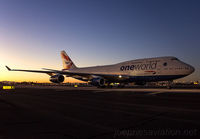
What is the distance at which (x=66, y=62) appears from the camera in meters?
45.8

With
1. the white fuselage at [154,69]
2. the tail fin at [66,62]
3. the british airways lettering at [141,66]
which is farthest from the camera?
the tail fin at [66,62]

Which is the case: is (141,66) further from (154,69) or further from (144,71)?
(154,69)

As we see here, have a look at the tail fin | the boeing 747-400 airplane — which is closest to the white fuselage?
the boeing 747-400 airplane

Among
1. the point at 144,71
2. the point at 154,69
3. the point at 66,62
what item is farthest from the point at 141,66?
the point at 66,62

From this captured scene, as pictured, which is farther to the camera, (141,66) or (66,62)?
(66,62)

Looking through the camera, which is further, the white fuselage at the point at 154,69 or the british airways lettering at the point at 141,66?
the british airways lettering at the point at 141,66

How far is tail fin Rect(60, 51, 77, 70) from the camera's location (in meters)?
45.2

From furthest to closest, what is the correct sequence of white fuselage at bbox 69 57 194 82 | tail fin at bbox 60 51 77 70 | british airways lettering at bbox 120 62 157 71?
tail fin at bbox 60 51 77 70
british airways lettering at bbox 120 62 157 71
white fuselage at bbox 69 57 194 82

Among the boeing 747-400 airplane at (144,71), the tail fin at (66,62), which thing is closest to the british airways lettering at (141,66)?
the boeing 747-400 airplane at (144,71)

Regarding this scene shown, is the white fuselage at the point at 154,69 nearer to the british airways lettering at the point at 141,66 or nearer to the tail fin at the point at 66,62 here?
the british airways lettering at the point at 141,66

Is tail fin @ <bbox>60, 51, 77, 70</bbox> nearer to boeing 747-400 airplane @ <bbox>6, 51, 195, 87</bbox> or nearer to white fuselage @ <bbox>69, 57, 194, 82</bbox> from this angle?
boeing 747-400 airplane @ <bbox>6, 51, 195, 87</bbox>

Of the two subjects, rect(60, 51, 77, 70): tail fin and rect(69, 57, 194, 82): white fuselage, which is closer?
rect(69, 57, 194, 82): white fuselage

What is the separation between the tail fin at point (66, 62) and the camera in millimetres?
45219

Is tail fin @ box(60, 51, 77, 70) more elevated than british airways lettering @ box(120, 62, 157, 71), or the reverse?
tail fin @ box(60, 51, 77, 70)
